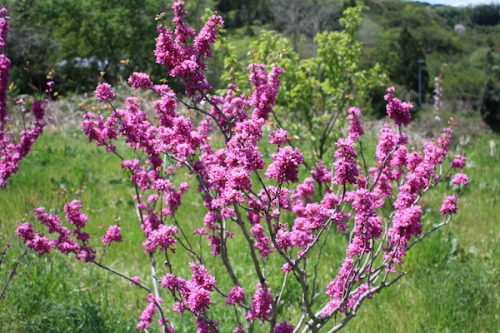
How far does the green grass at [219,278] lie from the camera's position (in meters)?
4.15

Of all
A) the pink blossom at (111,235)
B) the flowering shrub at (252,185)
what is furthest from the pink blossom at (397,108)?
the pink blossom at (111,235)

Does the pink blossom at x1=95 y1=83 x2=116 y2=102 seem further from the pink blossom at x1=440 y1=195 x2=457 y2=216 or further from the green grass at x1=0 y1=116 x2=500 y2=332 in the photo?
the pink blossom at x1=440 y1=195 x2=457 y2=216

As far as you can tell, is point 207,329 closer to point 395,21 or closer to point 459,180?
point 459,180

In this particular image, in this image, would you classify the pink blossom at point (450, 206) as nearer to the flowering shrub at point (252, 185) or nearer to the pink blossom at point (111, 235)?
the flowering shrub at point (252, 185)

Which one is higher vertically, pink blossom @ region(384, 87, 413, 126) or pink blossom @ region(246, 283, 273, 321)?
pink blossom @ region(384, 87, 413, 126)

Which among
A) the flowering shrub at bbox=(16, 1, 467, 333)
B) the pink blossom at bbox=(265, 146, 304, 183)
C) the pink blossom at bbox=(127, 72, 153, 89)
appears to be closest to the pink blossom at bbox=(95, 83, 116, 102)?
the flowering shrub at bbox=(16, 1, 467, 333)

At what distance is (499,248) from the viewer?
577 centimetres

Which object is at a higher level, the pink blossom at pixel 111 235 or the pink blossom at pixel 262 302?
the pink blossom at pixel 111 235

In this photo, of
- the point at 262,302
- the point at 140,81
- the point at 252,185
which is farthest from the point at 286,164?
the point at 140,81

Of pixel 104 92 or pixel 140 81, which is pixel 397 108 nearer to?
pixel 140 81

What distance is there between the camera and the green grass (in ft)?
13.6

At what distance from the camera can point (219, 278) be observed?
5.19 m

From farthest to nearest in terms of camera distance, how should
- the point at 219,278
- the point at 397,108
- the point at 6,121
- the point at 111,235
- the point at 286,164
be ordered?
the point at 219,278 < the point at 6,121 < the point at 111,235 < the point at 397,108 < the point at 286,164

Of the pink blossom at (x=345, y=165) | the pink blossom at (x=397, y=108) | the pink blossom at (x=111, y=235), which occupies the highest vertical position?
the pink blossom at (x=111, y=235)
